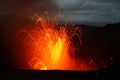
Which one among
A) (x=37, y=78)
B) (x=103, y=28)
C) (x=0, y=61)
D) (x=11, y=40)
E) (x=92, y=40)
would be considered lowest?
(x=37, y=78)

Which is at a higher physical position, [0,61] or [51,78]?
[0,61]

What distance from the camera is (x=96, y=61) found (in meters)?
80.0

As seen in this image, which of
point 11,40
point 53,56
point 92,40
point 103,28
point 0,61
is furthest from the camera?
point 103,28

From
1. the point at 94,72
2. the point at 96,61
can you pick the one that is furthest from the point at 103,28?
the point at 94,72

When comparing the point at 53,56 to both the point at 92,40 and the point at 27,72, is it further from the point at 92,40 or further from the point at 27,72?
the point at 92,40

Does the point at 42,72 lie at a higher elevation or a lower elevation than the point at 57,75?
higher

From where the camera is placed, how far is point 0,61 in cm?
7338

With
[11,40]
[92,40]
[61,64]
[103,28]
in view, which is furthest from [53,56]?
[103,28]

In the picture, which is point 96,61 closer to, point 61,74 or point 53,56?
point 53,56

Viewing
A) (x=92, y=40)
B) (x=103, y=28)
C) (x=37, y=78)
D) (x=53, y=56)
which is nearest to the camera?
(x=37, y=78)

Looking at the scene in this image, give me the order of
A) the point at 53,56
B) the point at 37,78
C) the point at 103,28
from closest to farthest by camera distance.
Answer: the point at 37,78 < the point at 53,56 < the point at 103,28

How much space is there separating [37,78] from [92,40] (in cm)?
10200

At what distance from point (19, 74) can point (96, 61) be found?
36843 millimetres

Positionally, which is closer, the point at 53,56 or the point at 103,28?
the point at 53,56
